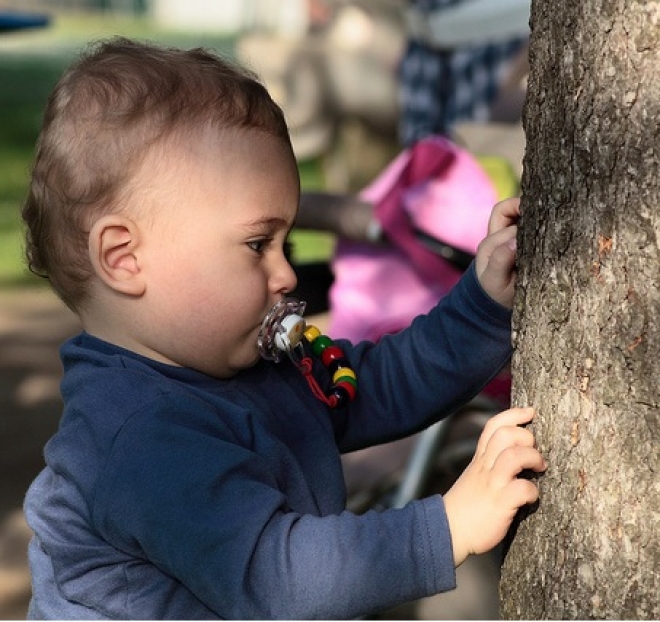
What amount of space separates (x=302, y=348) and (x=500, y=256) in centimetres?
36

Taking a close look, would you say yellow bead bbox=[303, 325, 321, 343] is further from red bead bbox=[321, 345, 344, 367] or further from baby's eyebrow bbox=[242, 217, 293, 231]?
baby's eyebrow bbox=[242, 217, 293, 231]

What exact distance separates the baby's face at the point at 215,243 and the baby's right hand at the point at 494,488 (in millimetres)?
428

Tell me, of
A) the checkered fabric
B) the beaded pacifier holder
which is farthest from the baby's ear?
the checkered fabric

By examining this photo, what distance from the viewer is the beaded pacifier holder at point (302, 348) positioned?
2092mm

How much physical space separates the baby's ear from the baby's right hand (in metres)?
0.58

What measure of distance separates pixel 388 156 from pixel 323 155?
44cm

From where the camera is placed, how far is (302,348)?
2221mm

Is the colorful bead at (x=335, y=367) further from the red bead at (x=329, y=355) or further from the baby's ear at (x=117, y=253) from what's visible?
the baby's ear at (x=117, y=253)

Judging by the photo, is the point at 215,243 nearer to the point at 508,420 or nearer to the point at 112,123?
the point at 112,123

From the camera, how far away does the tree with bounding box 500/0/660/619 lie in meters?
1.63

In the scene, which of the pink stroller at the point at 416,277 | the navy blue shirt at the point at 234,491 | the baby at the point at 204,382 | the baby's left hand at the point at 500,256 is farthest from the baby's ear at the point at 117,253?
the pink stroller at the point at 416,277

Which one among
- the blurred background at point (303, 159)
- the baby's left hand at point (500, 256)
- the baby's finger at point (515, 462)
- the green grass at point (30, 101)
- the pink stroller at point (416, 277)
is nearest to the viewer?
the baby's finger at point (515, 462)

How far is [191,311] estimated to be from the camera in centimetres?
205

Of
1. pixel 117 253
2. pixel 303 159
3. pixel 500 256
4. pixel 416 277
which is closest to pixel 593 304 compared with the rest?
pixel 500 256
